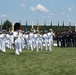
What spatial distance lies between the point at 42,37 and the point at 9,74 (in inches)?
600

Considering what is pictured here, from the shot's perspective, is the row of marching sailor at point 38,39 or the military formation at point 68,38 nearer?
the row of marching sailor at point 38,39

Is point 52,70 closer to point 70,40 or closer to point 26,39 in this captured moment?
point 26,39

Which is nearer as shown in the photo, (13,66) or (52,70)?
(52,70)

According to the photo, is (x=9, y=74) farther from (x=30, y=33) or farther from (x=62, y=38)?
(x=62, y=38)

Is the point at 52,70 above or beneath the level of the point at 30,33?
beneath

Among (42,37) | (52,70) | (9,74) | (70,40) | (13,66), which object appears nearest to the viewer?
(9,74)

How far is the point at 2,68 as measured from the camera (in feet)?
47.3

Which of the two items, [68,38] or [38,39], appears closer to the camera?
[38,39]

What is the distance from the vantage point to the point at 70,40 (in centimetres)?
3359

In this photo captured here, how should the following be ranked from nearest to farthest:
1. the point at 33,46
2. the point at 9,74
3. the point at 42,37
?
1. the point at 9,74
2. the point at 42,37
3. the point at 33,46

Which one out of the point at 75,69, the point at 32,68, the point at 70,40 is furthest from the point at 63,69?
the point at 70,40

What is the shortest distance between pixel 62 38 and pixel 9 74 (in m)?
21.4

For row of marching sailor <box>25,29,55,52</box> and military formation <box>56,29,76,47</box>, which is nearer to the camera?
row of marching sailor <box>25,29,55,52</box>

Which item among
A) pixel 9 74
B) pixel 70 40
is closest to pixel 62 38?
pixel 70 40
